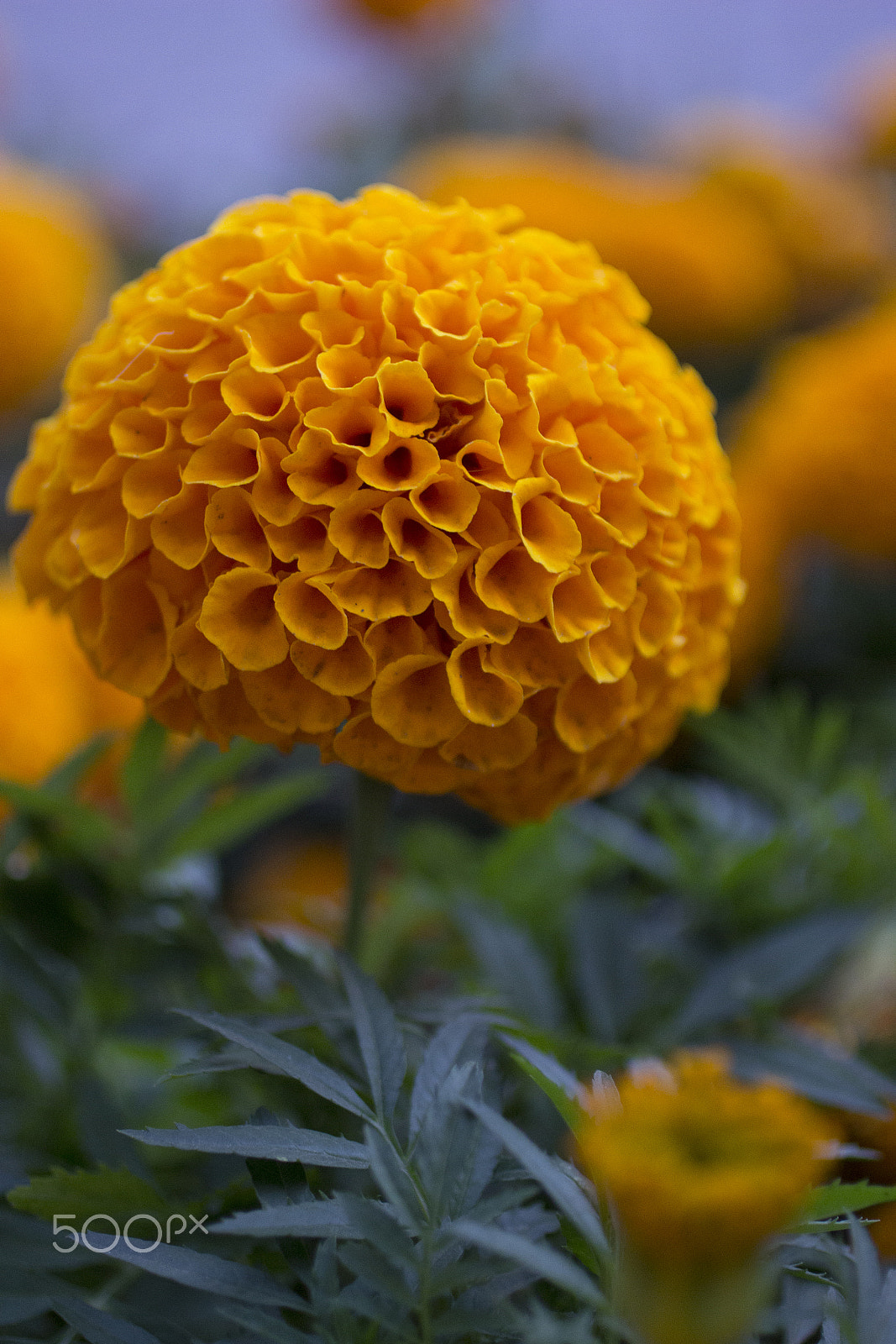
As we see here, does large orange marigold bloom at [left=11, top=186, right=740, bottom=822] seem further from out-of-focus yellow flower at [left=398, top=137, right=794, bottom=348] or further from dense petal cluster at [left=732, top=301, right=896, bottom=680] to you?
out-of-focus yellow flower at [left=398, top=137, right=794, bottom=348]

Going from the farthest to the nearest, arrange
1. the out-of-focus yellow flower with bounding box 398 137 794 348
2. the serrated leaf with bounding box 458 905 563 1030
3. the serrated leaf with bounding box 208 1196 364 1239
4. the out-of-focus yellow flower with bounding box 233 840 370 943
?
the out-of-focus yellow flower with bounding box 398 137 794 348 → the out-of-focus yellow flower with bounding box 233 840 370 943 → the serrated leaf with bounding box 458 905 563 1030 → the serrated leaf with bounding box 208 1196 364 1239

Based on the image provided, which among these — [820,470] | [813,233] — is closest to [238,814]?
[820,470]

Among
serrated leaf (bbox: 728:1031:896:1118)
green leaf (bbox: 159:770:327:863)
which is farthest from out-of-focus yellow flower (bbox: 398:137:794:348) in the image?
serrated leaf (bbox: 728:1031:896:1118)

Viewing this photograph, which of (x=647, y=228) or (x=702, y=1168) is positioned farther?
(x=647, y=228)

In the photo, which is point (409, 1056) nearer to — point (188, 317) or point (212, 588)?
point (212, 588)

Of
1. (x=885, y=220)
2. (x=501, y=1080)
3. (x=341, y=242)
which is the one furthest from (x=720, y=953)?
(x=885, y=220)

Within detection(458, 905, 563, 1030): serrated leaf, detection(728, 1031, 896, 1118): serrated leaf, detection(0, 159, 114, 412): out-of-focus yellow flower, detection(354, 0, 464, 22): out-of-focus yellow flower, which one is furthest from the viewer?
detection(354, 0, 464, 22): out-of-focus yellow flower

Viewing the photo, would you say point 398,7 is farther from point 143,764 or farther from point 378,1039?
point 378,1039
